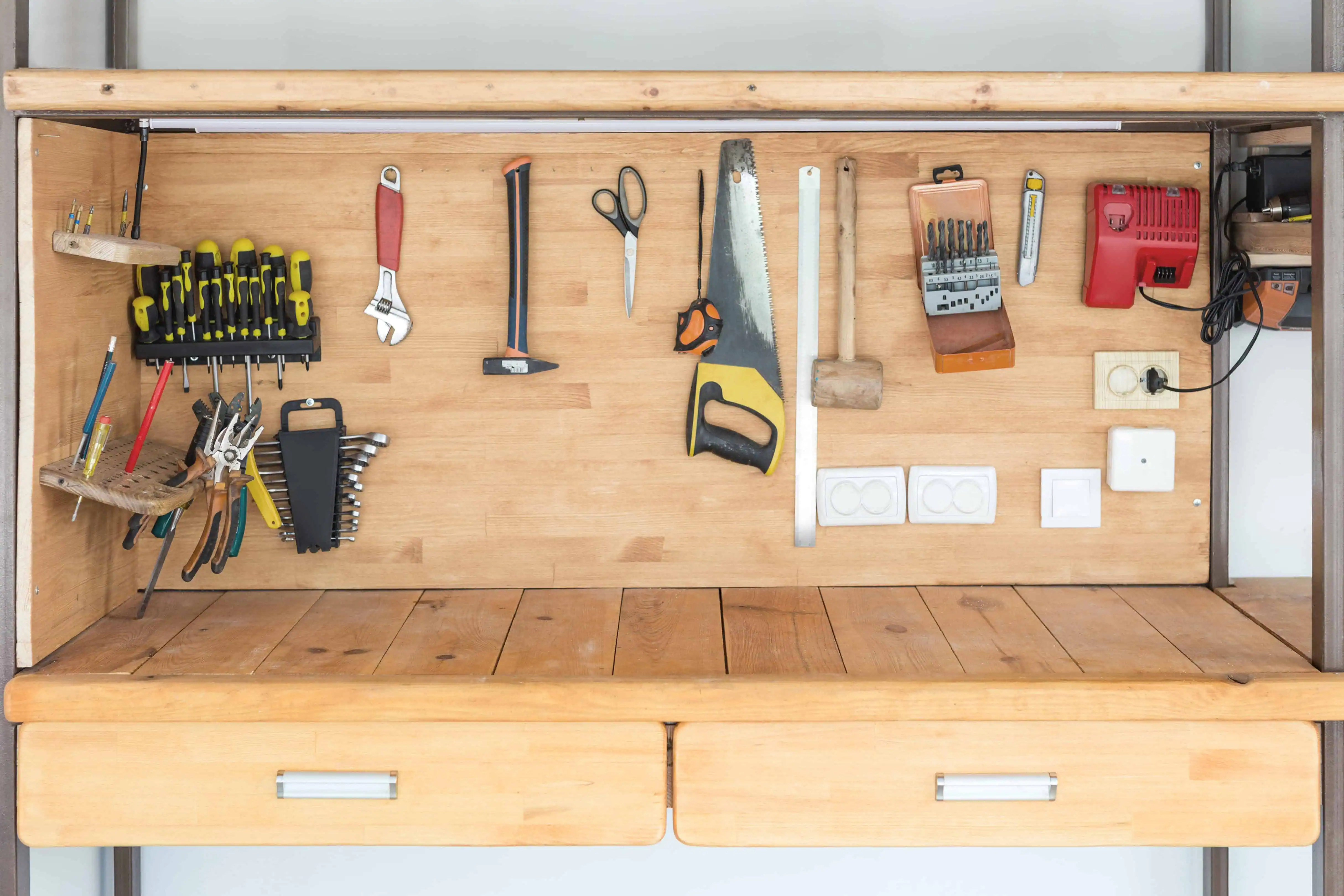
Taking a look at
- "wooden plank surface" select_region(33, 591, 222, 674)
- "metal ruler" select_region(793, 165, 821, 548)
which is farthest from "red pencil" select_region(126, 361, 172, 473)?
"metal ruler" select_region(793, 165, 821, 548)

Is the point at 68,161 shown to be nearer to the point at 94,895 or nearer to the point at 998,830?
the point at 94,895

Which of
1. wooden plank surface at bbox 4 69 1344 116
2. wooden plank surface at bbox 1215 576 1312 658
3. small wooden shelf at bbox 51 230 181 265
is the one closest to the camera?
wooden plank surface at bbox 4 69 1344 116

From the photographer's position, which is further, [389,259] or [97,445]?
[389,259]

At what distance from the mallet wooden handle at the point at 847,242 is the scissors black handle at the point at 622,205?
29 cm

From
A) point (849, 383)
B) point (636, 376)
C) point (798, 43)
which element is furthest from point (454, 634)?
point (798, 43)

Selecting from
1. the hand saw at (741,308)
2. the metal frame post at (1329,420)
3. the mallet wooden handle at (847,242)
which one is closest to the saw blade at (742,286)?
the hand saw at (741,308)

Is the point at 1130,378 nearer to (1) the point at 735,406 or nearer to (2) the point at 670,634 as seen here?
(1) the point at 735,406

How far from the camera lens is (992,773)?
1112 millimetres

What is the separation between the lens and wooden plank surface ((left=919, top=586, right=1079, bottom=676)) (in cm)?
117

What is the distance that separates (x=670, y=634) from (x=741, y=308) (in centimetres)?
49

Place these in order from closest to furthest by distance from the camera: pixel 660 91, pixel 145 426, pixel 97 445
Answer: pixel 660 91 < pixel 97 445 < pixel 145 426

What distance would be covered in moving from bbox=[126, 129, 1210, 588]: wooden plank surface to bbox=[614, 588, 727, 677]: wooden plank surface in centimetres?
5

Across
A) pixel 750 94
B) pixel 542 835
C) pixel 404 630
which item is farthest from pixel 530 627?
pixel 750 94

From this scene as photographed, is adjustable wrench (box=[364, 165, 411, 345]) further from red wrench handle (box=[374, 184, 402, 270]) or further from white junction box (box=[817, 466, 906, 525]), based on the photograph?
white junction box (box=[817, 466, 906, 525])
